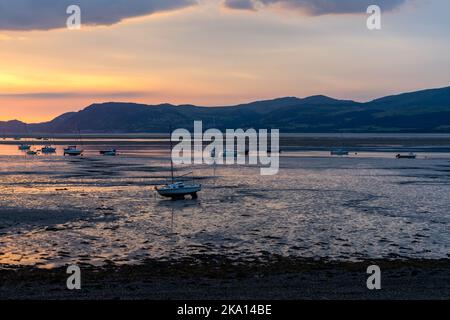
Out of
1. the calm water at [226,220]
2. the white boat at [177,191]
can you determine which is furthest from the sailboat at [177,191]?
the calm water at [226,220]

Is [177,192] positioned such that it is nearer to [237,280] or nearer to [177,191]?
[177,191]

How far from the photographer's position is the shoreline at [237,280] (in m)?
20.1

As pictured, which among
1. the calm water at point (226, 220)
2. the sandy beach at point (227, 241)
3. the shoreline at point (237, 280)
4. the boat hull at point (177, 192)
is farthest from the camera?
the boat hull at point (177, 192)

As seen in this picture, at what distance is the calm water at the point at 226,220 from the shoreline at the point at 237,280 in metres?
1.67

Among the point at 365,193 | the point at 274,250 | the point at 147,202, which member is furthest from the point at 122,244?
the point at 365,193

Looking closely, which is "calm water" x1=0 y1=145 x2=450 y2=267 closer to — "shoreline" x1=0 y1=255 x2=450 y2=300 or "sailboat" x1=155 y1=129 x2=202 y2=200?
"sailboat" x1=155 y1=129 x2=202 y2=200

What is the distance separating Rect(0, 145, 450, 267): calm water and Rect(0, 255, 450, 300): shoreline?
1.67 m

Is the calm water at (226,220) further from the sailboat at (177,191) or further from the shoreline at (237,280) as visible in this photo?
the shoreline at (237,280)

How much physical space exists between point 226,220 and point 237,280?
1459 cm

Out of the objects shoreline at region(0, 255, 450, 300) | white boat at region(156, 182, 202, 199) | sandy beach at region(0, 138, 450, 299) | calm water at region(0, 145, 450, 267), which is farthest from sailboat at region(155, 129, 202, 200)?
shoreline at region(0, 255, 450, 300)
